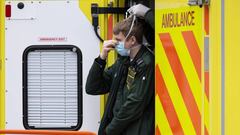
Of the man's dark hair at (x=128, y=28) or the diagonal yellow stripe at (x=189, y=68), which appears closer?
the diagonal yellow stripe at (x=189, y=68)

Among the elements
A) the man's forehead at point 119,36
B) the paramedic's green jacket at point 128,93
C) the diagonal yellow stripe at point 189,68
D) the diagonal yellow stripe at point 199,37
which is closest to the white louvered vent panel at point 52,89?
the paramedic's green jacket at point 128,93

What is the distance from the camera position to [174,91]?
3.45 m

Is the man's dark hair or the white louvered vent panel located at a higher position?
the man's dark hair

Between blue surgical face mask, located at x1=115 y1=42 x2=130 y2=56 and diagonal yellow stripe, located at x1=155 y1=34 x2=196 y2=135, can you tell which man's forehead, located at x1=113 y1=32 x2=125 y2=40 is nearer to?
blue surgical face mask, located at x1=115 y1=42 x2=130 y2=56

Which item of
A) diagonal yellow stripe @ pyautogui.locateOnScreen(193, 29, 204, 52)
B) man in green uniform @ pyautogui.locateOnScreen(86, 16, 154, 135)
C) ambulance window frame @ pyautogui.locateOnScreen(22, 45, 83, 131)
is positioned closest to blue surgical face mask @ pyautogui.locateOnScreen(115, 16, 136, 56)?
man in green uniform @ pyautogui.locateOnScreen(86, 16, 154, 135)

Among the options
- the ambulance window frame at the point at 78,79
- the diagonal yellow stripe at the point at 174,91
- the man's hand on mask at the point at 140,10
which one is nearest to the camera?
the diagonal yellow stripe at the point at 174,91

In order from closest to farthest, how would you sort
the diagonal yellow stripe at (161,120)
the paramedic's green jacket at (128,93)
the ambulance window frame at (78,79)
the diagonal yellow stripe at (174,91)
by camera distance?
the diagonal yellow stripe at (174,91) < the diagonal yellow stripe at (161,120) < the paramedic's green jacket at (128,93) < the ambulance window frame at (78,79)

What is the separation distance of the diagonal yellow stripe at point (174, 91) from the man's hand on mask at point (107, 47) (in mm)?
609

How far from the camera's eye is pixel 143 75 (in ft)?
13.1

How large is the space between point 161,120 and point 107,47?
82cm

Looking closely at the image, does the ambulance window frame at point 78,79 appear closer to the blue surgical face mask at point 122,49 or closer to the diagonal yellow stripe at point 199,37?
the blue surgical face mask at point 122,49

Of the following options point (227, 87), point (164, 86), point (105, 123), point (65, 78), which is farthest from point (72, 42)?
point (227, 87)

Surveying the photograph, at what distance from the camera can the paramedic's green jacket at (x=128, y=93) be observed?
398cm

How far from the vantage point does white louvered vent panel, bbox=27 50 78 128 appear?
174 inches
